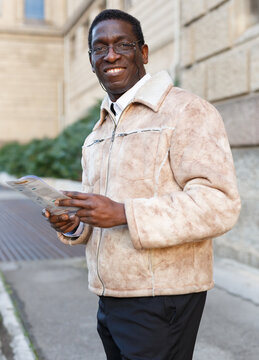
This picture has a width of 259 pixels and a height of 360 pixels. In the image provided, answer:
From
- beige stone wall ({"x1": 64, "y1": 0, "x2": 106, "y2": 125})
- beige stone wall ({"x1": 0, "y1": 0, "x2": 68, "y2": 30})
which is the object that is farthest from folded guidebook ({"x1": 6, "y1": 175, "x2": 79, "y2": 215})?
beige stone wall ({"x1": 0, "y1": 0, "x2": 68, "y2": 30})

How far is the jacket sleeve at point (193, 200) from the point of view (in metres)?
1.53

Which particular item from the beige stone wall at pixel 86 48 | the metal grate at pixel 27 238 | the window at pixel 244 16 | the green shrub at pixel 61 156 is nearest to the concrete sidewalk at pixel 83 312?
the metal grate at pixel 27 238

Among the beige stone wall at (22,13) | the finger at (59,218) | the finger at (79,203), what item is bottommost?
the finger at (59,218)

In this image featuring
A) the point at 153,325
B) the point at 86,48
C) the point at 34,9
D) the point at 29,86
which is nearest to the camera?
the point at 153,325

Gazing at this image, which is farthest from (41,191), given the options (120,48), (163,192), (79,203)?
(120,48)

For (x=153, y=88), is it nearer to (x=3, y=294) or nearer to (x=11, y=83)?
(x=3, y=294)

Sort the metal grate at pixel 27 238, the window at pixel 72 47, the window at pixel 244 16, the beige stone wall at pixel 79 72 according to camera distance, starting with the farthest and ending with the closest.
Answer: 1. the window at pixel 72 47
2. the beige stone wall at pixel 79 72
3. the metal grate at pixel 27 238
4. the window at pixel 244 16

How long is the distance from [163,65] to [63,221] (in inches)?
403

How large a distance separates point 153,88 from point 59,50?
84.5 feet

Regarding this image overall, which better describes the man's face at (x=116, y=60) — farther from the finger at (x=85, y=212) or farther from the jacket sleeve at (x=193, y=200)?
the finger at (x=85, y=212)

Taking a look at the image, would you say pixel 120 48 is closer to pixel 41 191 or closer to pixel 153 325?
pixel 41 191

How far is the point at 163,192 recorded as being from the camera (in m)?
1.66

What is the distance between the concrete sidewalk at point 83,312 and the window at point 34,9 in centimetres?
2370

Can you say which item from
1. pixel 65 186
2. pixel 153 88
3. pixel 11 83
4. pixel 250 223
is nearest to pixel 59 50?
pixel 11 83
